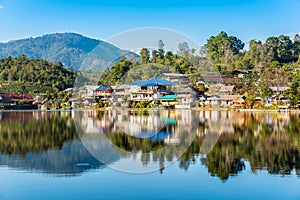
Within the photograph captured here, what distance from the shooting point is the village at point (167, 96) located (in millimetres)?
21531

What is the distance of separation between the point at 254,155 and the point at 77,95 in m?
18.4

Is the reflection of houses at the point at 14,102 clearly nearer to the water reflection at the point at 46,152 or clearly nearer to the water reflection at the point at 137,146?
the water reflection at the point at 46,152

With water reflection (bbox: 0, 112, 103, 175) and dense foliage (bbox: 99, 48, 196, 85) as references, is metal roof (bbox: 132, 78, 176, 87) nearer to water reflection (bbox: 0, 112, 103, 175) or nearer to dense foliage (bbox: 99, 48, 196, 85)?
dense foliage (bbox: 99, 48, 196, 85)

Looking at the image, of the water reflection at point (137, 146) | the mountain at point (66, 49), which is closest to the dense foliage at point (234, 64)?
the mountain at point (66, 49)

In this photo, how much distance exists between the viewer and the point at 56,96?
2639 cm

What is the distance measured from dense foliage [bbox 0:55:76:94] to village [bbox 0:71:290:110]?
6.06 metres

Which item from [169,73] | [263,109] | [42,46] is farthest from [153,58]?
[42,46]

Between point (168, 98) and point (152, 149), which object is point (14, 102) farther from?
point (152, 149)

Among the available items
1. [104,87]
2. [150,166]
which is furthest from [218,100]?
[150,166]

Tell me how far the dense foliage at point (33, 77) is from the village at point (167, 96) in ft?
19.9

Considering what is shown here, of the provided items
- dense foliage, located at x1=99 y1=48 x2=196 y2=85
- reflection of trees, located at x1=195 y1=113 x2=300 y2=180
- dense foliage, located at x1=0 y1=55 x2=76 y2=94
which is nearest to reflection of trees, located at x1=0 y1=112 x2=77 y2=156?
reflection of trees, located at x1=195 y1=113 x2=300 y2=180

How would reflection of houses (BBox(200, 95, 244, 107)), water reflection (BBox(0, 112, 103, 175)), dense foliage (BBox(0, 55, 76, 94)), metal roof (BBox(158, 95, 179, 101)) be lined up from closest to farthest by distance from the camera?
water reflection (BBox(0, 112, 103, 175)), metal roof (BBox(158, 95, 179, 101)), reflection of houses (BBox(200, 95, 244, 107)), dense foliage (BBox(0, 55, 76, 94))

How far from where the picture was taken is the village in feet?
70.6

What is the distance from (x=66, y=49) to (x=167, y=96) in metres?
60.4
